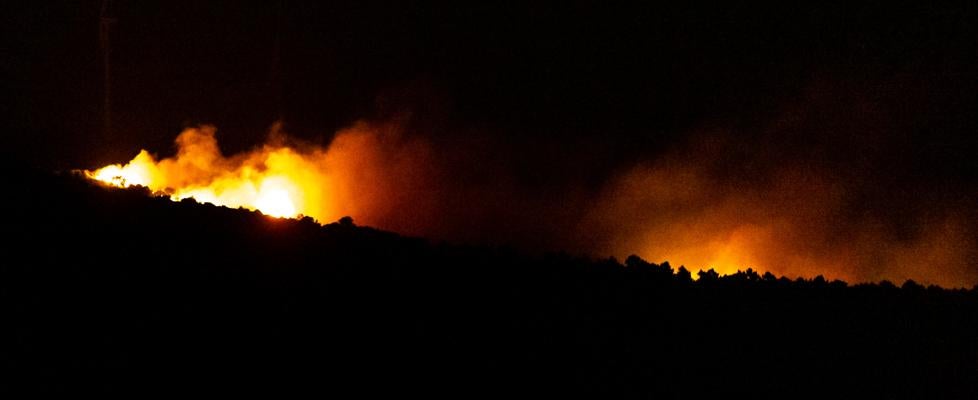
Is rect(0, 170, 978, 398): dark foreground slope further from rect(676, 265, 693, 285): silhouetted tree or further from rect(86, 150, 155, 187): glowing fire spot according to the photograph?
rect(86, 150, 155, 187): glowing fire spot

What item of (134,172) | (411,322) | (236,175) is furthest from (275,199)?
(411,322)

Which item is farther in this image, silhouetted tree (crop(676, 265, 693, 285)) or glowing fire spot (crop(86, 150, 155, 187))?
glowing fire spot (crop(86, 150, 155, 187))

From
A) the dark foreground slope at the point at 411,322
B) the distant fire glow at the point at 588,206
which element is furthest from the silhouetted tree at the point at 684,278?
the distant fire glow at the point at 588,206

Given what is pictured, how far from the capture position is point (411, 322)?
8414 mm

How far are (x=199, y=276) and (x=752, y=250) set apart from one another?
1359cm

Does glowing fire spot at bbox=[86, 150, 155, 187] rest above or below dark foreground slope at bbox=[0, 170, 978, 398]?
above

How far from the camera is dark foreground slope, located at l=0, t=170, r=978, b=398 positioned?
7453 mm

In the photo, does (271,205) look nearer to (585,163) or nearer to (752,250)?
(585,163)

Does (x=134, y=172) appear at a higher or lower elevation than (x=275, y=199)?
higher

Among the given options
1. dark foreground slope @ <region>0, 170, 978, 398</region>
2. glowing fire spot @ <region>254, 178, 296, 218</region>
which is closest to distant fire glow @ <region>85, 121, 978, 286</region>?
glowing fire spot @ <region>254, 178, 296, 218</region>

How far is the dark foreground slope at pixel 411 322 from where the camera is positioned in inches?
293

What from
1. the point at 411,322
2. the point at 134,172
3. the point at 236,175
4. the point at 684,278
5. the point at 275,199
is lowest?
the point at 411,322

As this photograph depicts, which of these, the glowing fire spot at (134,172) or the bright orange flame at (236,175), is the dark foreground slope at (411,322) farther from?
the bright orange flame at (236,175)

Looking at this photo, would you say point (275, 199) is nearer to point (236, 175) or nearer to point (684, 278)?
point (236, 175)
